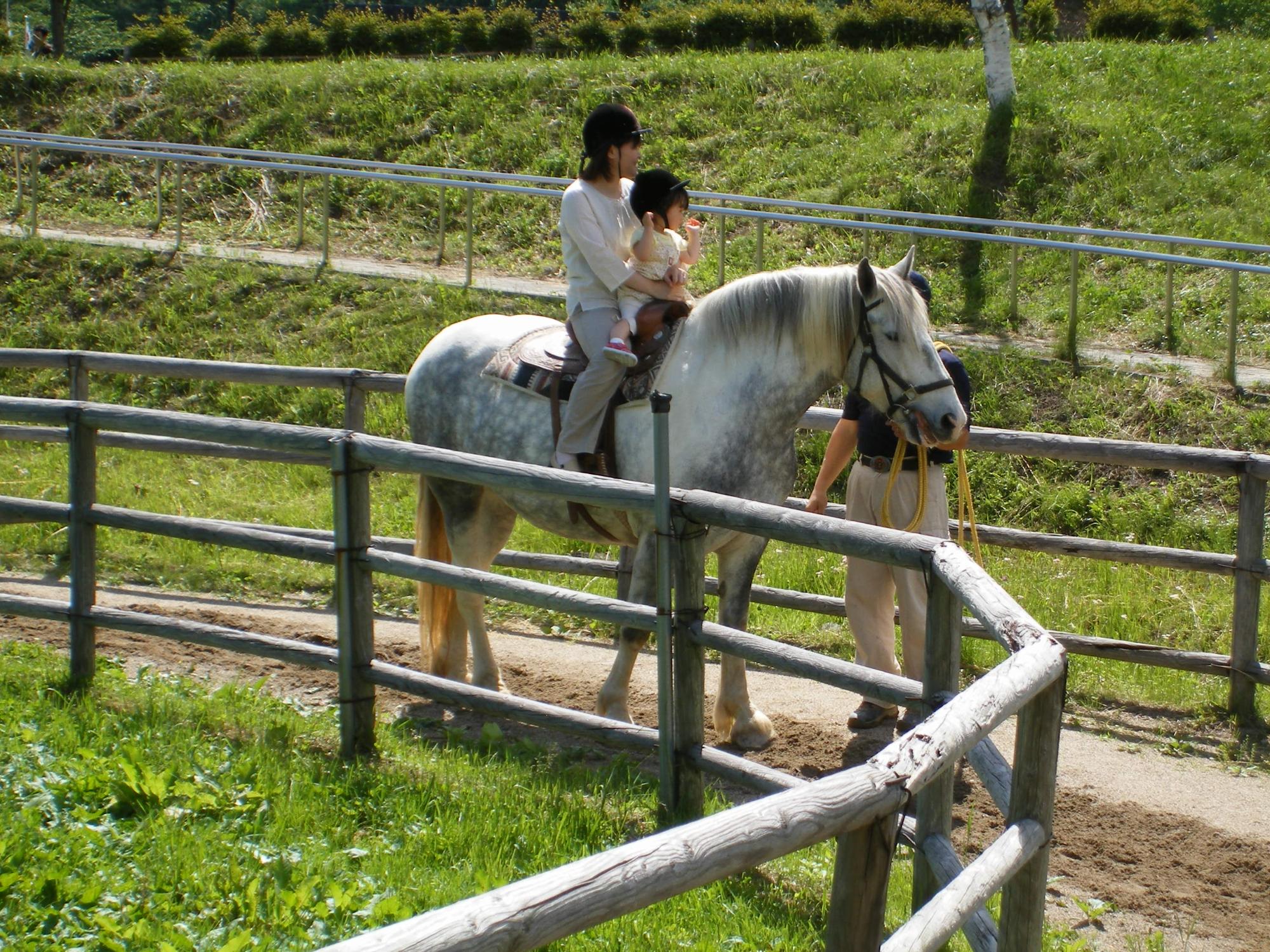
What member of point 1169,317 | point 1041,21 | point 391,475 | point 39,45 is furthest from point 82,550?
point 39,45

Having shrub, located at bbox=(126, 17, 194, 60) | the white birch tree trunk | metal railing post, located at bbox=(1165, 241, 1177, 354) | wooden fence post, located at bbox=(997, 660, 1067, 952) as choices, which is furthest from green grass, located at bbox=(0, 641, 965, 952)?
shrub, located at bbox=(126, 17, 194, 60)

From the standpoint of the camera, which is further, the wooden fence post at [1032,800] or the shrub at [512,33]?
the shrub at [512,33]

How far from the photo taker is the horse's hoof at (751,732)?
18.8 feet

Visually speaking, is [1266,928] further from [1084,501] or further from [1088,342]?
[1088,342]

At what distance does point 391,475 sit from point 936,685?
24.6 feet

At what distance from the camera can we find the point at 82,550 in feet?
18.7

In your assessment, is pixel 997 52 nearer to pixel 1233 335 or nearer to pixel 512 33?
pixel 1233 335

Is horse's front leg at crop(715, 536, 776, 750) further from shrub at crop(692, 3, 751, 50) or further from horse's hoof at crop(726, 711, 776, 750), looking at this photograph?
shrub at crop(692, 3, 751, 50)

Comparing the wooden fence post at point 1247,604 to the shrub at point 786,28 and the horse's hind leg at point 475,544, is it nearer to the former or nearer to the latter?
the horse's hind leg at point 475,544

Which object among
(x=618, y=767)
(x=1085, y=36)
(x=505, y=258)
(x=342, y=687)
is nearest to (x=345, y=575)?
(x=342, y=687)

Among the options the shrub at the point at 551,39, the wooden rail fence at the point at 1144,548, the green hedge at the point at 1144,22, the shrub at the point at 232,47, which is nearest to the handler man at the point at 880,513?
the wooden rail fence at the point at 1144,548

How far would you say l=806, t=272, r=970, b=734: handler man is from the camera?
5852mm

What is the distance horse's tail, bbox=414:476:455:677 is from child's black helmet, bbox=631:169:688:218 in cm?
168

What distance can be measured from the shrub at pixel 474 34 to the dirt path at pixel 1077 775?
2013 centimetres
